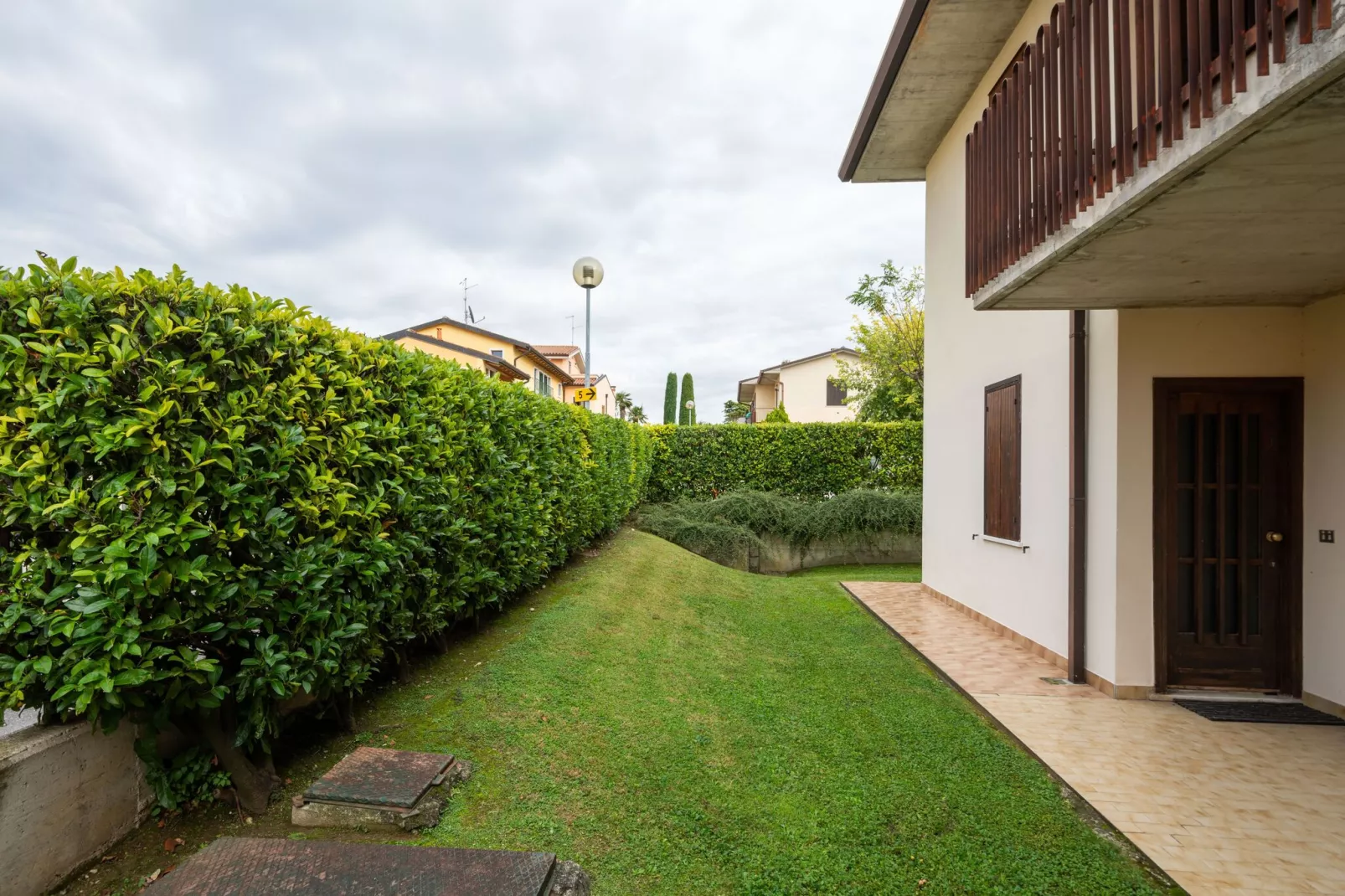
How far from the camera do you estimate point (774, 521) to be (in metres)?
13.1

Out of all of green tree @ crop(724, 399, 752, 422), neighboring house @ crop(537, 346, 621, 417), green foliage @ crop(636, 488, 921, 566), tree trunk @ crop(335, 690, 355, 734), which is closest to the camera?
tree trunk @ crop(335, 690, 355, 734)

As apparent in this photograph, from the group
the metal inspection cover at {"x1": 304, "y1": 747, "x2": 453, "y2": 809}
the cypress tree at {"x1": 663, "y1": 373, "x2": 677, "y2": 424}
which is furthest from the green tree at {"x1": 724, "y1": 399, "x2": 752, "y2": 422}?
the metal inspection cover at {"x1": 304, "y1": 747, "x2": 453, "y2": 809}

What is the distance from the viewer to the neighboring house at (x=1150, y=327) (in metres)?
2.62

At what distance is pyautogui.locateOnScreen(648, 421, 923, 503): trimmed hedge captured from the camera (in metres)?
15.0

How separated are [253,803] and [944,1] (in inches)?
307

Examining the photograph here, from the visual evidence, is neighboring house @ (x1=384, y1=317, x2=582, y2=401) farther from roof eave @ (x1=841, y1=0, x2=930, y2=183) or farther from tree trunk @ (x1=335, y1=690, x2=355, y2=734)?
tree trunk @ (x1=335, y1=690, x2=355, y2=734)

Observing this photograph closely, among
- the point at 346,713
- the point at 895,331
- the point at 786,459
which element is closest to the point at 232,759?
the point at 346,713

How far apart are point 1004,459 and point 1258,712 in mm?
2850

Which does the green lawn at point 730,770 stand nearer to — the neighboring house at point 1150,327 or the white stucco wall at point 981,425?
the white stucco wall at point 981,425

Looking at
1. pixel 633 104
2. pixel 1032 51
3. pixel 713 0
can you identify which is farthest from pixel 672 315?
pixel 1032 51

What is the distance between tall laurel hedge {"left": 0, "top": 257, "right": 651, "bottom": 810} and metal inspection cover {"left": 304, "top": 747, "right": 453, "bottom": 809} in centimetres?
33

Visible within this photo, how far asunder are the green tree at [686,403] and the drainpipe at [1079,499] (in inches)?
1512

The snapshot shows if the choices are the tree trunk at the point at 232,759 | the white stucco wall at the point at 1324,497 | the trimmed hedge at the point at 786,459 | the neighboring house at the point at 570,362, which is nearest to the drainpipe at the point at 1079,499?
the white stucco wall at the point at 1324,497

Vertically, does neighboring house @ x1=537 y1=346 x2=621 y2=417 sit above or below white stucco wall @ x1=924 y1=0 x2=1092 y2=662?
above
